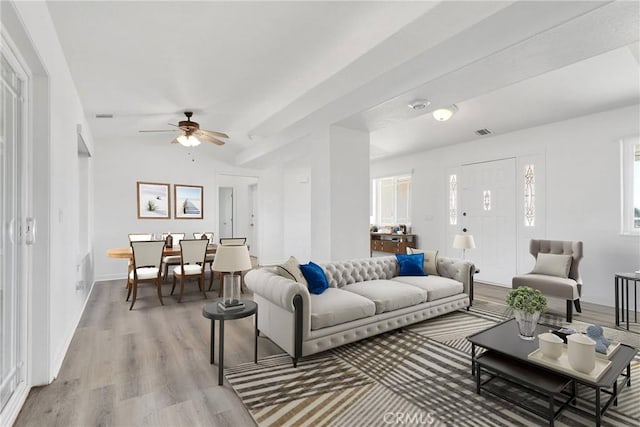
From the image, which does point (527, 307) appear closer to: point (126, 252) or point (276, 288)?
point (276, 288)

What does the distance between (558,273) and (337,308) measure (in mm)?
3066

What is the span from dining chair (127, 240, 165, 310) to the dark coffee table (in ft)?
13.2

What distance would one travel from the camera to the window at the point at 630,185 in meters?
4.12

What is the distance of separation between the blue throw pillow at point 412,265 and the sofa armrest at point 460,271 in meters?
0.31

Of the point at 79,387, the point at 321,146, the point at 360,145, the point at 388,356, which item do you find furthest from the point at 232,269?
the point at 360,145

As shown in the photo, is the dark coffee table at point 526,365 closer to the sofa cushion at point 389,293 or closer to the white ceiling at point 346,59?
the sofa cushion at point 389,293

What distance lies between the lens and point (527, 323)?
7.95 ft

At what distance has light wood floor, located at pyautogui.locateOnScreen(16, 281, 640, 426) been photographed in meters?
1.98

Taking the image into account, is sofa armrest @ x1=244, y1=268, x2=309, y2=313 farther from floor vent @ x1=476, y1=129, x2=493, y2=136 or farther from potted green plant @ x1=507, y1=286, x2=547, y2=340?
floor vent @ x1=476, y1=129, x2=493, y2=136

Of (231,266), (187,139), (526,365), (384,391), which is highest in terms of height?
(187,139)

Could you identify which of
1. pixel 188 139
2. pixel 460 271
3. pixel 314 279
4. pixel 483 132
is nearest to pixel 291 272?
pixel 314 279

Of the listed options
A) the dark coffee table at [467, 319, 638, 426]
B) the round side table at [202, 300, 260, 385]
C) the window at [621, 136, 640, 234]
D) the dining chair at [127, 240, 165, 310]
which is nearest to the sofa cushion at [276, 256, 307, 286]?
the round side table at [202, 300, 260, 385]

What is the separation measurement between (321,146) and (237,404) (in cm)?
338

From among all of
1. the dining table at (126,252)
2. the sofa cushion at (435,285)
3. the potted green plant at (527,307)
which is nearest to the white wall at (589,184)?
the sofa cushion at (435,285)
